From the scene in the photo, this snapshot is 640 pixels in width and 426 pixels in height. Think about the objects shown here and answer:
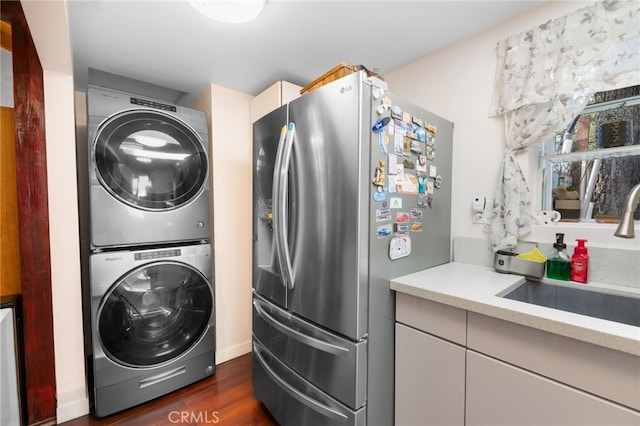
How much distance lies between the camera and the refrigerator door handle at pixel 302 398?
3.90 feet

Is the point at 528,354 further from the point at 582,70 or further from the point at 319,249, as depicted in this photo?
the point at 582,70

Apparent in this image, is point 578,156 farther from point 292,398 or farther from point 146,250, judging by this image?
point 146,250

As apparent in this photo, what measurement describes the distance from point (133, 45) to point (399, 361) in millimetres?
2424

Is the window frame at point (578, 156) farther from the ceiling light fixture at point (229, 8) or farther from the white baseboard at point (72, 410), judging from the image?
the white baseboard at point (72, 410)

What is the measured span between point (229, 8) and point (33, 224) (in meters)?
1.59

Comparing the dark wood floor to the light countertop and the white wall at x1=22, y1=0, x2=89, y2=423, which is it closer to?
the white wall at x1=22, y1=0, x2=89, y2=423

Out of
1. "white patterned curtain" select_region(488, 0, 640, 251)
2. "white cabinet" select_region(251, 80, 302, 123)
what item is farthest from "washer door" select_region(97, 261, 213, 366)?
"white patterned curtain" select_region(488, 0, 640, 251)

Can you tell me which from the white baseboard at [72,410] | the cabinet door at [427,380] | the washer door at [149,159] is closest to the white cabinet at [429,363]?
the cabinet door at [427,380]

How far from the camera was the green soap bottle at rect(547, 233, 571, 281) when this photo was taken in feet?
A: 4.30

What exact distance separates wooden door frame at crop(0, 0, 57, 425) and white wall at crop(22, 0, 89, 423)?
29mm

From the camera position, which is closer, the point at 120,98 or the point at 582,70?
the point at 582,70

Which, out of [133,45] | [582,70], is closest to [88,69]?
[133,45]

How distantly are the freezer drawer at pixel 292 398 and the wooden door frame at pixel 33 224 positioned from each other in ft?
3.96

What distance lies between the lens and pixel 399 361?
130 centimetres
